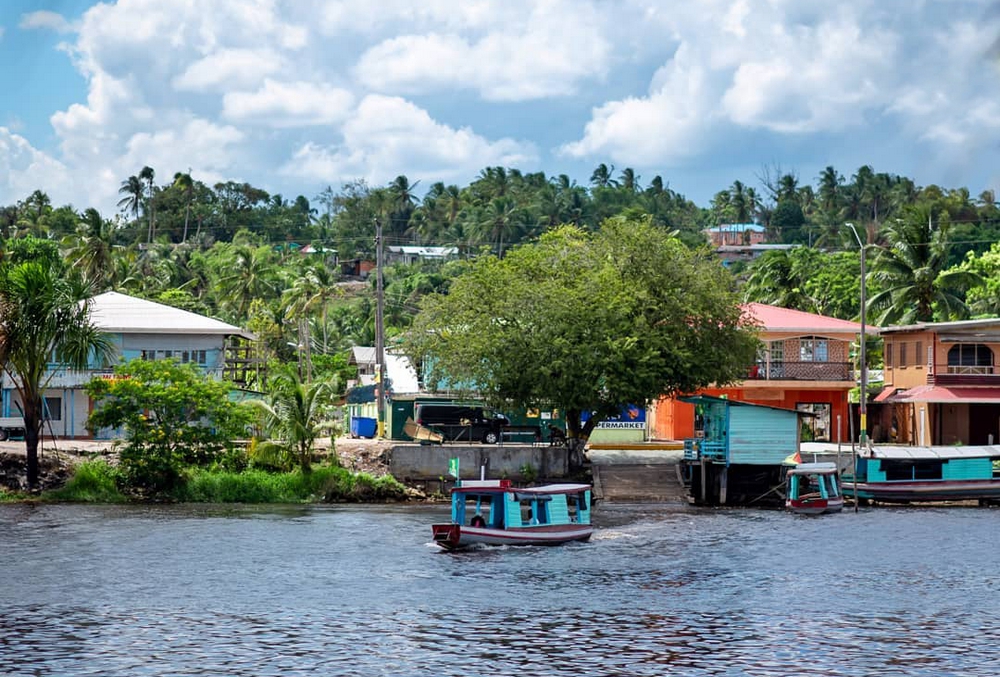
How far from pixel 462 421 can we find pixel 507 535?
67.8ft

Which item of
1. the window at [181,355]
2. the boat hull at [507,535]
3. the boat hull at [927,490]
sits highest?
the window at [181,355]

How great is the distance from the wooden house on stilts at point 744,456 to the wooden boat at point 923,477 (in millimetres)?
3698

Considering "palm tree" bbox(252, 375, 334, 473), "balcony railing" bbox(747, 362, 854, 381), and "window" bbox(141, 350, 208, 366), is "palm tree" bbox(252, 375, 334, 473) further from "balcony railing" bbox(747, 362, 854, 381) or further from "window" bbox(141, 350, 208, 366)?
"balcony railing" bbox(747, 362, 854, 381)

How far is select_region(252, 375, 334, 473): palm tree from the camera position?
58.3 metres

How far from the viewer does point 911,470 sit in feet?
205

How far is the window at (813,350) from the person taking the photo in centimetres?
7688

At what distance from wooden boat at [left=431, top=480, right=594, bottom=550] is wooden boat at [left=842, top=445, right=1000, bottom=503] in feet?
65.1

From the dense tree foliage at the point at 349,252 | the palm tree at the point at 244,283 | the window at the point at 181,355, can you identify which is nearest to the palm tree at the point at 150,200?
the dense tree foliage at the point at 349,252

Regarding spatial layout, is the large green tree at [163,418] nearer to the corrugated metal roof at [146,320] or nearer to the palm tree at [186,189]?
the corrugated metal roof at [146,320]

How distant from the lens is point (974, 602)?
120ft

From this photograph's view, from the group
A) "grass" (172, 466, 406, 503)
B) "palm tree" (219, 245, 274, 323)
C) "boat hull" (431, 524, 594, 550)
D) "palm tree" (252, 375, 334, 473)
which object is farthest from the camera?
"palm tree" (219, 245, 274, 323)

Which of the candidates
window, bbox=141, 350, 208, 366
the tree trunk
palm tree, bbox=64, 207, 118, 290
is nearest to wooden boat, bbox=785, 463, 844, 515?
window, bbox=141, 350, 208, 366

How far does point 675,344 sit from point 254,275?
5718 centimetres

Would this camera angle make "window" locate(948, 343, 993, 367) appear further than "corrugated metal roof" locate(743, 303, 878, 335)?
No
